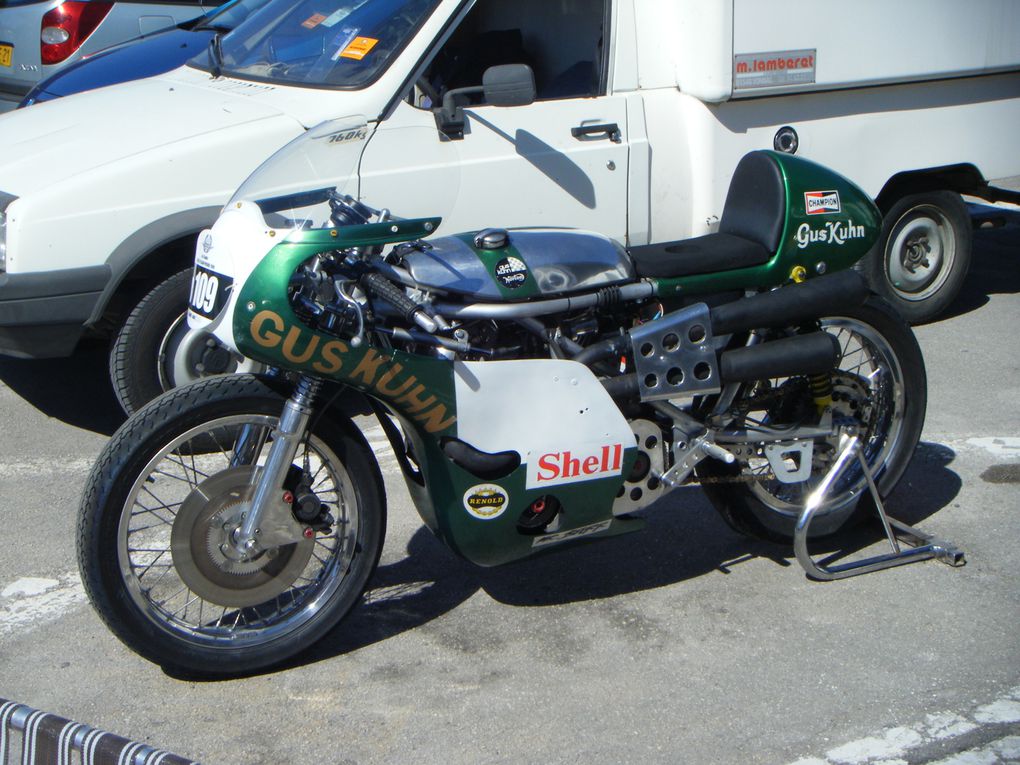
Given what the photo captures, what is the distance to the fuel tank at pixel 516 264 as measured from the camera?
3.29m

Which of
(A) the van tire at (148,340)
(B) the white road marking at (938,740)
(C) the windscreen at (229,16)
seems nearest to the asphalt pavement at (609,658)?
(B) the white road marking at (938,740)

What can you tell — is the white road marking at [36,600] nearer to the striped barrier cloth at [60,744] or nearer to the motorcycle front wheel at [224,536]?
the motorcycle front wheel at [224,536]

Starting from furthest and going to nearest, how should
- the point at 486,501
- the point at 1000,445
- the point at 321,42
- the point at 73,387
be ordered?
the point at 73,387, the point at 321,42, the point at 1000,445, the point at 486,501

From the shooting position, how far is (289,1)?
5.78 metres

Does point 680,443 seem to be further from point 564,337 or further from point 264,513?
point 264,513

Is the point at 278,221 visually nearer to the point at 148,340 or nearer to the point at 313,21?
the point at 148,340

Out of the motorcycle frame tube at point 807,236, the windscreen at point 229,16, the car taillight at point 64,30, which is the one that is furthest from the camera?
the car taillight at point 64,30

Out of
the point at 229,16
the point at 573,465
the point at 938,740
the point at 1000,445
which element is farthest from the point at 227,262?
the point at 229,16

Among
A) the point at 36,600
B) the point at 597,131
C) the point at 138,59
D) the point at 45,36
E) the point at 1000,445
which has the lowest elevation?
the point at 1000,445

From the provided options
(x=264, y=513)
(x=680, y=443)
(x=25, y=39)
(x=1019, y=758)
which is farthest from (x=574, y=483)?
(x=25, y=39)

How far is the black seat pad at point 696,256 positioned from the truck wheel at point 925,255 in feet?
10.2

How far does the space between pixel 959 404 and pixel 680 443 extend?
247cm

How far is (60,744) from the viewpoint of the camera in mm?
2797

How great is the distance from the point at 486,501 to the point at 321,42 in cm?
281
